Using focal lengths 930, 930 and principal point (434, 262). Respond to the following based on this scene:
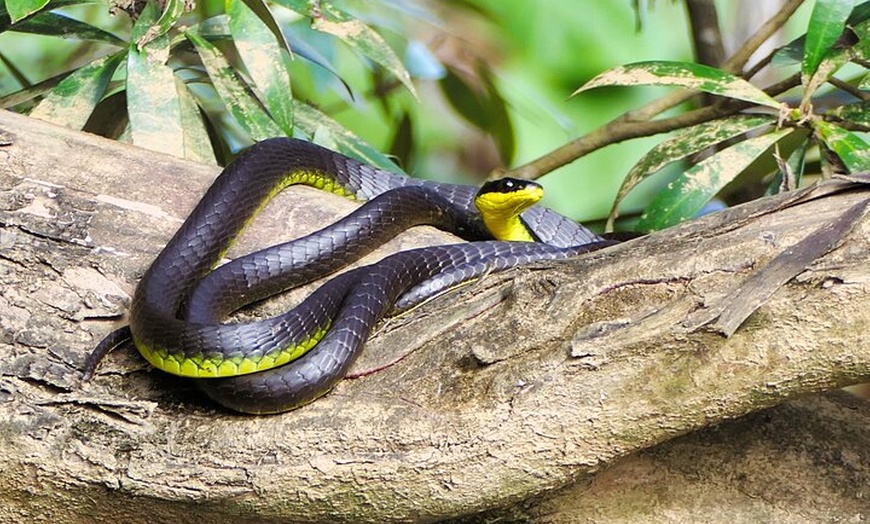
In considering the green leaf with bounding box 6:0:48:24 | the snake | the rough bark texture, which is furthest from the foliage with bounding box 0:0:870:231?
the rough bark texture

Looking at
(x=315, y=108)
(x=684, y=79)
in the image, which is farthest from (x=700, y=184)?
(x=315, y=108)

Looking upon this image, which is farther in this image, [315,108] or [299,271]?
[315,108]

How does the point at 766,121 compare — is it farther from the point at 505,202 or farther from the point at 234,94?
the point at 234,94

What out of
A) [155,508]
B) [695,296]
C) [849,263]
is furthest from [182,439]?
[849,263]

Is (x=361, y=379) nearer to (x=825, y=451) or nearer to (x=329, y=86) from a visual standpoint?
(x=825, y=451)

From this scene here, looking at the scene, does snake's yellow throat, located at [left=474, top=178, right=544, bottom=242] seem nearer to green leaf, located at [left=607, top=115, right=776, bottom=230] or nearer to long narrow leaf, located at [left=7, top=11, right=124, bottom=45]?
green leaf, located at [left=607, top=115, right=776, bottom=230]

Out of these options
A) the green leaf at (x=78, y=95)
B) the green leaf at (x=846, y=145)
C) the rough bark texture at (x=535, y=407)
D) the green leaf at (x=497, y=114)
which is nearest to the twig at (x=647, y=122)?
the green leaf at (x=497, y=114)
